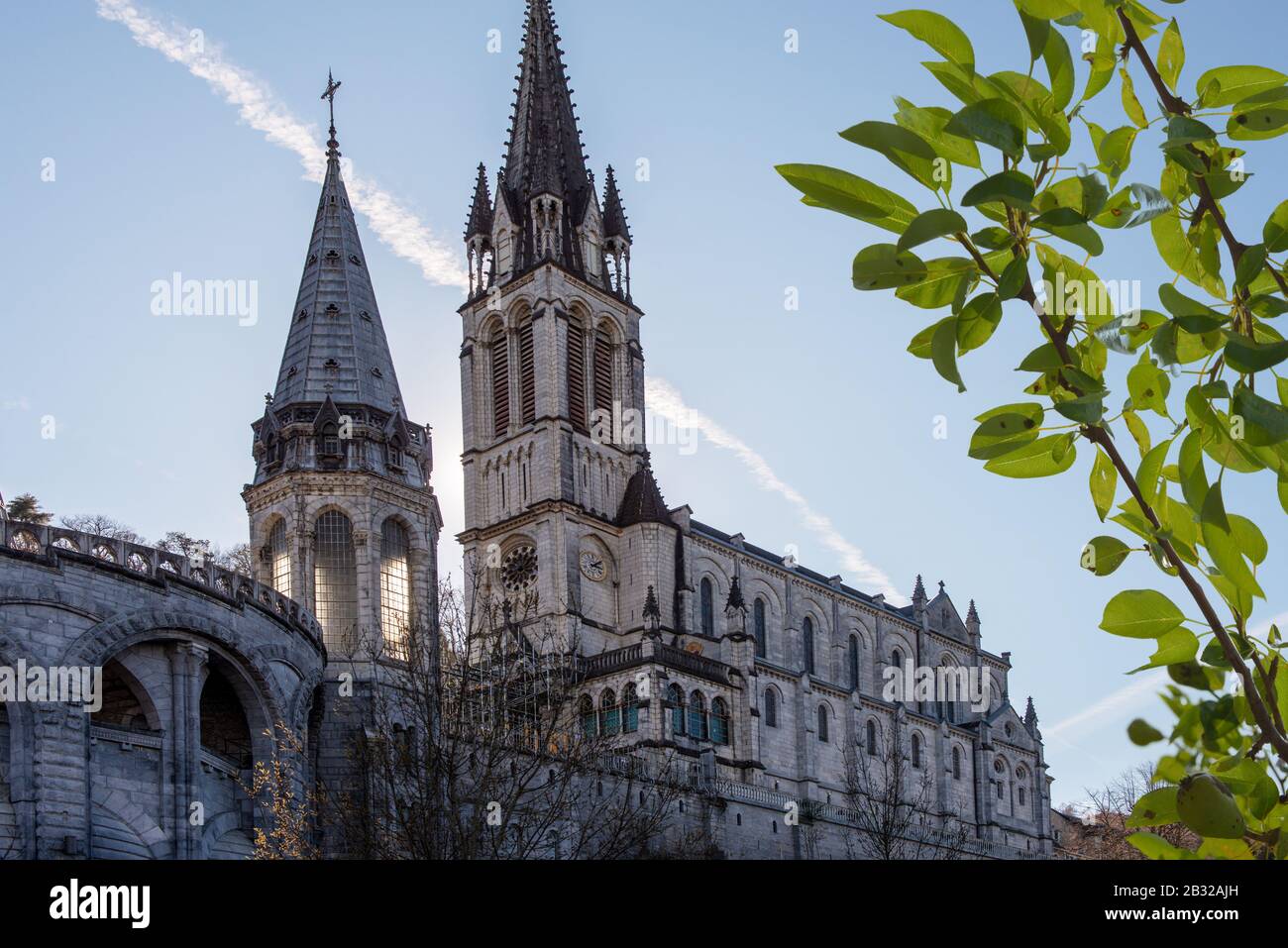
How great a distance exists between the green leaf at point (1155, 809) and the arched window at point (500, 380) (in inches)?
3087

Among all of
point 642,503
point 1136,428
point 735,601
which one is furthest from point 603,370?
point 1136,428

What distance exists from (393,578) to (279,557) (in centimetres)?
408

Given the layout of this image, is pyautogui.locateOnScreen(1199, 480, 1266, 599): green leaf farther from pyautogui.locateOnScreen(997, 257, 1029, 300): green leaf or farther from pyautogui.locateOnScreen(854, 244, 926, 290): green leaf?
pyautogui.locateOnScreen(854, 244, 926, 290): green leaf

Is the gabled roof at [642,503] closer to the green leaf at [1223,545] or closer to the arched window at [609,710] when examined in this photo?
the arched window at [609,710]

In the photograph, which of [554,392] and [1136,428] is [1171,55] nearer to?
[1136,428]

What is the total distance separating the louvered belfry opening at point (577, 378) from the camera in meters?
80.8

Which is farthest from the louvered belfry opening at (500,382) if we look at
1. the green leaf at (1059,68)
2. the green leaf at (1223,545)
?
the green leaf at (1059,68)

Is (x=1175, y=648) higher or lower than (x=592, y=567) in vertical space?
lower

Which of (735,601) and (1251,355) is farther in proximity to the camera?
(735,601)

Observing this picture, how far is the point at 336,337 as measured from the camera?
55.2 meters

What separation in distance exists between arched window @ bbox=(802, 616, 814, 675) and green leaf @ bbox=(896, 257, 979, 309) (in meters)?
84.3

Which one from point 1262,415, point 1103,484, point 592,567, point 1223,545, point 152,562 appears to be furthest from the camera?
point 592,567

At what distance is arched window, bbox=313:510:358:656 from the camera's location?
52.6 meters

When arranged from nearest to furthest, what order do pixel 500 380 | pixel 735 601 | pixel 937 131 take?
pixel 937 131 < pixel 735 601 < pixel 500 380
